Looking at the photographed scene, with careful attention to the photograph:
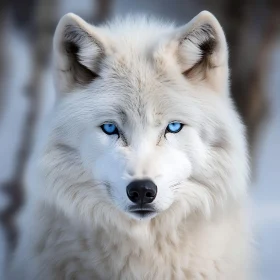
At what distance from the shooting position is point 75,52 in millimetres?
2248

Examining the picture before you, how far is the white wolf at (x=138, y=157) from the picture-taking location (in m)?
2.10

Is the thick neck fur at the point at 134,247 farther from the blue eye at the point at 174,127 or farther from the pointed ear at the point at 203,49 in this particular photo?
the pointed ear at the point at 203,49

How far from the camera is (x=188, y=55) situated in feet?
7.27

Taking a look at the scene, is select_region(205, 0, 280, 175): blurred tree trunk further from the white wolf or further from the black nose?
the black nose

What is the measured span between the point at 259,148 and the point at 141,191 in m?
1.60

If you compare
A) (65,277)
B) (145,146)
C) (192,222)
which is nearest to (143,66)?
(145,146)

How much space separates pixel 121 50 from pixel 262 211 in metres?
1.21

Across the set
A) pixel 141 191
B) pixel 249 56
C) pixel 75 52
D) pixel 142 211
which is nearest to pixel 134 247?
pixel 142 211

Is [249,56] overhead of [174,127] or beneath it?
overhead

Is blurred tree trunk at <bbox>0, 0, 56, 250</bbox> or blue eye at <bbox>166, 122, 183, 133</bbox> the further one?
blurred tree trunk at <bbox>0, 0, 56, 250</bbox>

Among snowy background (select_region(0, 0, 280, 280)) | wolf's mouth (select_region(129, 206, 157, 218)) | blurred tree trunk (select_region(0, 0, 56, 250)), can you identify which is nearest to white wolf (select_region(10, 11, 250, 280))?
wolf's mouth (select_region(129, 206, 157, 218))

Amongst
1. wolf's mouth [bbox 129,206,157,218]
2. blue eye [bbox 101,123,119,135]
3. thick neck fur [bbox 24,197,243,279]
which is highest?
blue eye [bbox 101,123,119,135]

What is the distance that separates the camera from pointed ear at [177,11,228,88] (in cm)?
216

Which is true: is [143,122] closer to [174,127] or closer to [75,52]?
[174,127]
